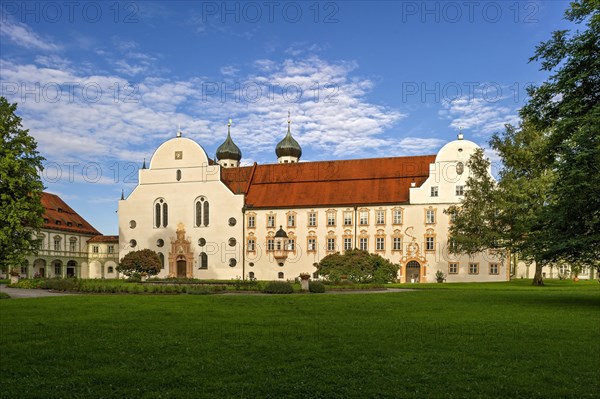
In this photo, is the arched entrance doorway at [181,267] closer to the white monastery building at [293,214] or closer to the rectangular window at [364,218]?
the white monastery building at [293,214]

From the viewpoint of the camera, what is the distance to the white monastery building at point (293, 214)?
53.3 metres

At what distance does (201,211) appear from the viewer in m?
59.5

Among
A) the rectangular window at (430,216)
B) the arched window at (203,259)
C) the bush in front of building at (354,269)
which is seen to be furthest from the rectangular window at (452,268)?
the arched window at (203,259)

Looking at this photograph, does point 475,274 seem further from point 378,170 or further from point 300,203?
point 300,203

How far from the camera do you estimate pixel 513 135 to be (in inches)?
Result: 1624

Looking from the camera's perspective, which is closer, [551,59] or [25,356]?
[25,356]

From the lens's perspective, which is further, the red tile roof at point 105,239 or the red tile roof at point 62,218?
the red tile roof at point 105,239

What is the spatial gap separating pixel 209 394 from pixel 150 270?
44.0 meters

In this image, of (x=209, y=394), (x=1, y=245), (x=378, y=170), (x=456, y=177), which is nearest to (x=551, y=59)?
(x=209, y=394)

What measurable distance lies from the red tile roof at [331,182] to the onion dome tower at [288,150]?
54.0ft

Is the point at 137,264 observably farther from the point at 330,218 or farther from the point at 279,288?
the point at 279,288

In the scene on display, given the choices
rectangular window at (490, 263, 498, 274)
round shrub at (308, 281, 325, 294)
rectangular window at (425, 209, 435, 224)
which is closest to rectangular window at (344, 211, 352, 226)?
rectangular window at (425, 209, 435, 224)

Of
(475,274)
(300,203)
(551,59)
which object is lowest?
(475,274)

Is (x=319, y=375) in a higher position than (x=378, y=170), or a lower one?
lower
